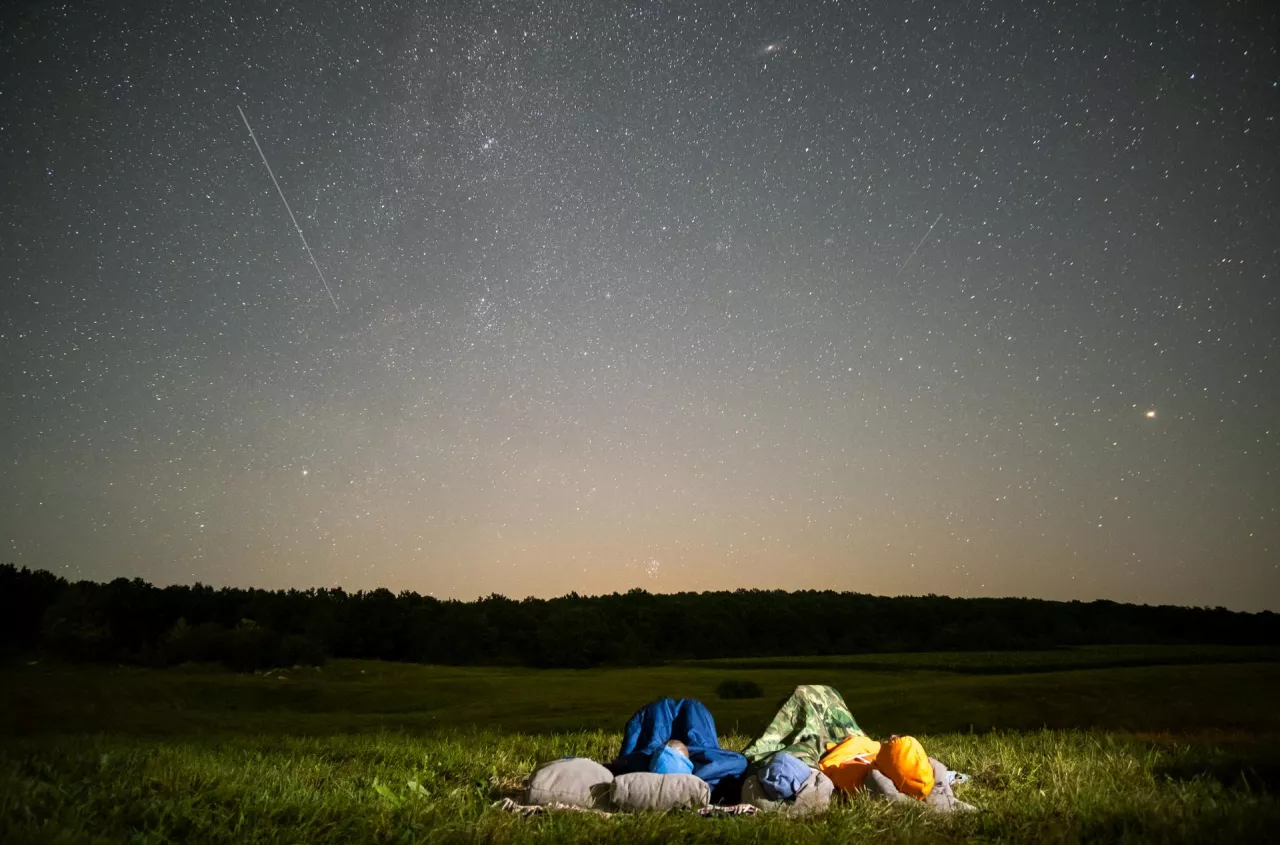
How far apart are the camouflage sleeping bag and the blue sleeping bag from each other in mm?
788

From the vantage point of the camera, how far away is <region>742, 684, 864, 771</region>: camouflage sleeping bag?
10.9m

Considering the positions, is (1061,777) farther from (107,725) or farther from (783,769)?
(107,725)

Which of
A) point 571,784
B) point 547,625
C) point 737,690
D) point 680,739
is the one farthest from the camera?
point 547,625

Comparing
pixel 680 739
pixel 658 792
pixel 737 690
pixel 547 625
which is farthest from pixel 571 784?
pixel 547 625

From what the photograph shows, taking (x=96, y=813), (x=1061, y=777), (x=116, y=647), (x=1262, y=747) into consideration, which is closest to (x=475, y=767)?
(x=96, y=813)

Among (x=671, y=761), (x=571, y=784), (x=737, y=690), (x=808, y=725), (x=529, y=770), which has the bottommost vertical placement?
(x=737, y=690)

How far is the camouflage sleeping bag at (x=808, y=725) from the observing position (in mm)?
10867

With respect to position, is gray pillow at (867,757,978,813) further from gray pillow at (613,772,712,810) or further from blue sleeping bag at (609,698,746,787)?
gray pillow at (613,772,712,810)

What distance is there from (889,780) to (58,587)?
71097mm

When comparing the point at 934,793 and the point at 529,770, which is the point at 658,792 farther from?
the point at 529,770

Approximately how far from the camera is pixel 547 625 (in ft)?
237

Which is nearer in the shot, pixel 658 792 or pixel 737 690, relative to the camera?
pixel 658 792

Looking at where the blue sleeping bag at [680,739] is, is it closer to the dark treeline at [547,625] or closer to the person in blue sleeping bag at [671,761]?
the person in blue sleeping bag at [671,761]

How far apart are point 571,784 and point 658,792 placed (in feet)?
3.23
